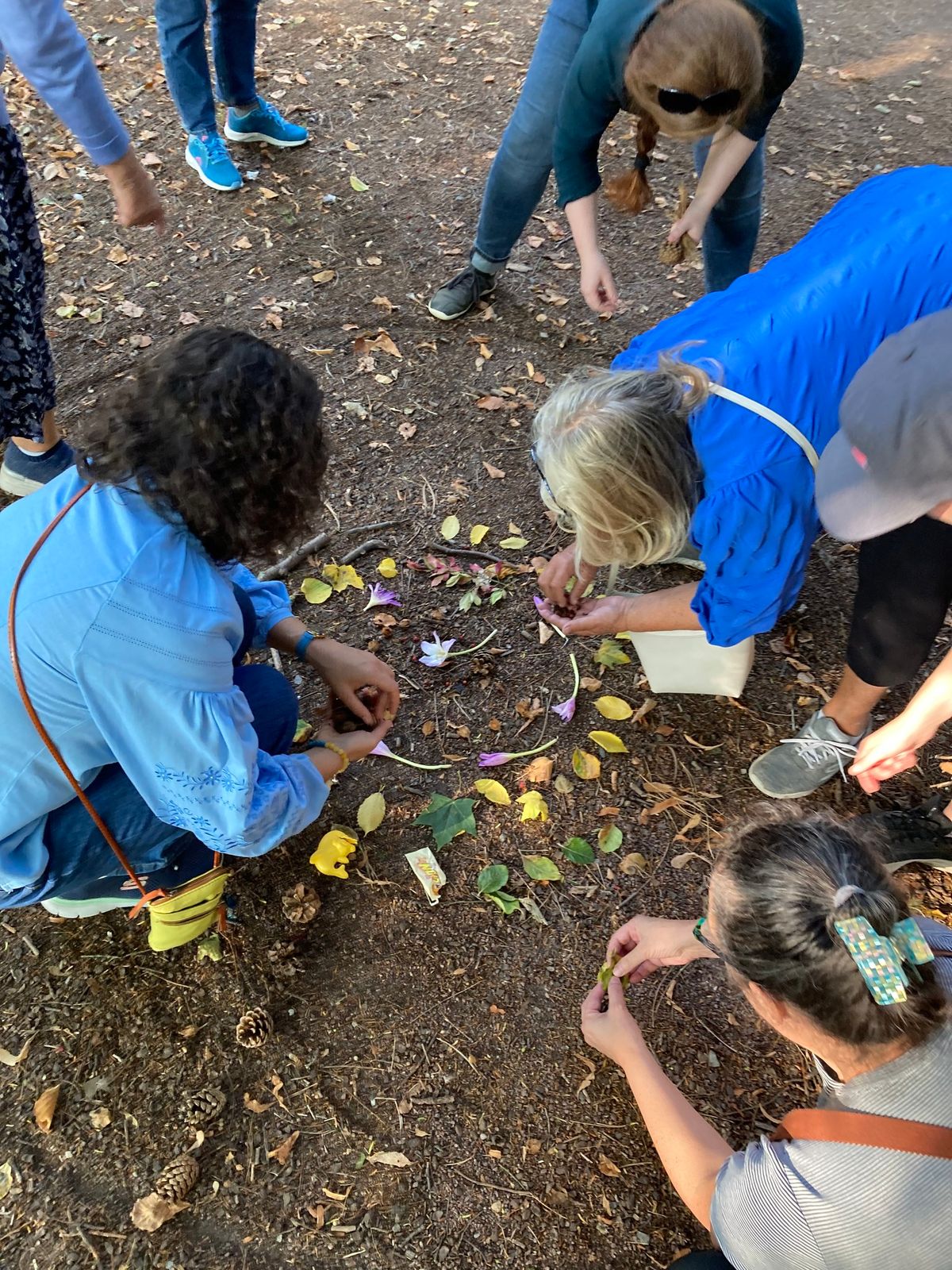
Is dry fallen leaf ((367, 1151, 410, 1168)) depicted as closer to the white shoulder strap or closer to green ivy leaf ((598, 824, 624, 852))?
green ivy leaf ((598, 824, 624, 852))

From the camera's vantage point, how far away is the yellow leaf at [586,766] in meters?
2.63

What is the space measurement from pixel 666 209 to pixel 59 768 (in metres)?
4.50

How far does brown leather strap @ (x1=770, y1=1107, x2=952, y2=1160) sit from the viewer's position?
1.28 metres

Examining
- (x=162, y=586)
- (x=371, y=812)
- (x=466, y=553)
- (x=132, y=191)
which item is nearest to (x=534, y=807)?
(x=371, y=812)

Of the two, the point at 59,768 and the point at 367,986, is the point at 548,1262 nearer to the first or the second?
the point at 367,986

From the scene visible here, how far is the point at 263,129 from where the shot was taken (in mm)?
4848

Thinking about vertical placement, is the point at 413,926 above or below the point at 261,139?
below

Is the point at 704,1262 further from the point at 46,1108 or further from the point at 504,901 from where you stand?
the point at 46,1108

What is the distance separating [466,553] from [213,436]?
1.73m

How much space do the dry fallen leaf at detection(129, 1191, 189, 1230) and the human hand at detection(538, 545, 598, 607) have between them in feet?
6.02

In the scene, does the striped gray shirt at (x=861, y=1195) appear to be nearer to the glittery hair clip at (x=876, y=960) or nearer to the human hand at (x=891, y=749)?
the glittery hair clip at (x=876, y=960)

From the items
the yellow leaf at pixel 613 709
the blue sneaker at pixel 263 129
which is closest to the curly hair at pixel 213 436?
the yellow leaf at pixel 613 709

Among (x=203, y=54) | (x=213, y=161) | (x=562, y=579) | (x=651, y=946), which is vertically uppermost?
(x=203, y=54)

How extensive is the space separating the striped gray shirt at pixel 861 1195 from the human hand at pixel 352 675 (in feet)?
4.38
